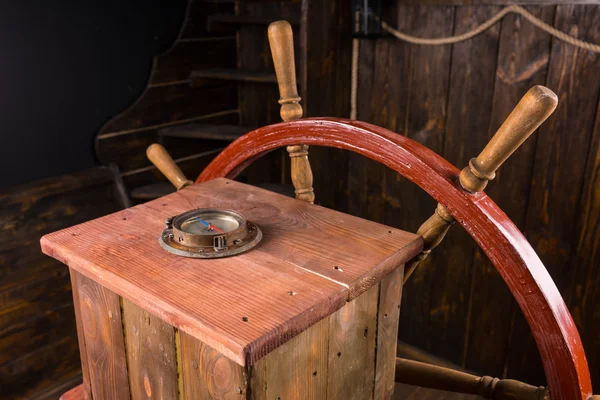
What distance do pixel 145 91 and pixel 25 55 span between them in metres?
0.55

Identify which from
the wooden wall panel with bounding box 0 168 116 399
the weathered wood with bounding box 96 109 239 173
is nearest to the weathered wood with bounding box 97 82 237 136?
the weathered wood with bounding box 96 109 239 173

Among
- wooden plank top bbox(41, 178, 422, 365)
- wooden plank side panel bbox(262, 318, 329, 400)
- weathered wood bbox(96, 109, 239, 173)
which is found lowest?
weathered wood bbox(96, 109, 239, 173)

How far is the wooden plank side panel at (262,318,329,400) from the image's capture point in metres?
0.83

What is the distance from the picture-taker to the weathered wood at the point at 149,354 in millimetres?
927

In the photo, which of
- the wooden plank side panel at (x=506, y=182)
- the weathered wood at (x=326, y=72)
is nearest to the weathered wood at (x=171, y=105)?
the weathered wood at (x=326, y=72)

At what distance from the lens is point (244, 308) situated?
81 cm

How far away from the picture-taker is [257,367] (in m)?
0.81

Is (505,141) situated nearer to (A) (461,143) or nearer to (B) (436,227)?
(B) (436,227)

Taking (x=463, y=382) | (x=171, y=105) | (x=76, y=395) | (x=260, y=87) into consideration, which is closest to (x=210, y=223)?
(x=76, y=395)

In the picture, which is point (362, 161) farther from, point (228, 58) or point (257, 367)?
point (257, 367)

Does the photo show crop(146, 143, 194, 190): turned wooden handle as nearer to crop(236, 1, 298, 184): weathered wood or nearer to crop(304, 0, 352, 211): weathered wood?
crop(304, 0, 352, 211): weathered wood

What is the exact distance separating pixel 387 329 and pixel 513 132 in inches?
16.5

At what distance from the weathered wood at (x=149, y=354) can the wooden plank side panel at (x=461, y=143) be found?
5.95 ft

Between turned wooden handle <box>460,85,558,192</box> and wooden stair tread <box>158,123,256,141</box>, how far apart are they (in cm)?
187
